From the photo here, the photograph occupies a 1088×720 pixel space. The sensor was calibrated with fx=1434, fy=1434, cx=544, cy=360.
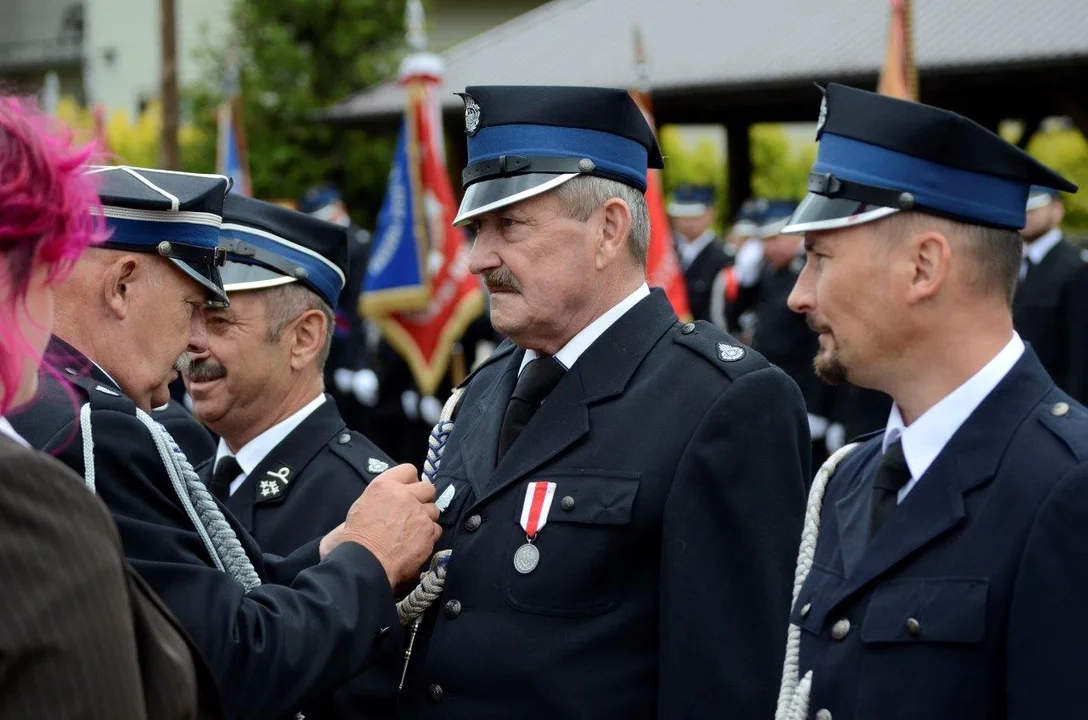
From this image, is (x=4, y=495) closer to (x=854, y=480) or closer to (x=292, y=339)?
(x=854, y=480)

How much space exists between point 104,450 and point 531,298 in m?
0.99

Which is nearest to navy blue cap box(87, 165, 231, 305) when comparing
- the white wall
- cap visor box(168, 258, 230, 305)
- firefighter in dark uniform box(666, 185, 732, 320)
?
cap visor box(168, 258, 230, 305)

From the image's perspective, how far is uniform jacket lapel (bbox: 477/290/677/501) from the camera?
3.07 meters

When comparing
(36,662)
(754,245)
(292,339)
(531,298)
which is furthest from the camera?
(754,245)

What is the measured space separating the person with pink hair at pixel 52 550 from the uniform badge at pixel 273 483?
1711 millimetres

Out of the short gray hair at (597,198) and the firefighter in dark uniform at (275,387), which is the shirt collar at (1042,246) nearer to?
the firefighter in dark uniform at (275,387)

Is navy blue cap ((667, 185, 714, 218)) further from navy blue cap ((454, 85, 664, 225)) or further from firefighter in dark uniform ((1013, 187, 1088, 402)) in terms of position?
navy blue cap ((454, 85, 664, 225))

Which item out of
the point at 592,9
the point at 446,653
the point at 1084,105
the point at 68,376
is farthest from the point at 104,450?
the point at 592,9

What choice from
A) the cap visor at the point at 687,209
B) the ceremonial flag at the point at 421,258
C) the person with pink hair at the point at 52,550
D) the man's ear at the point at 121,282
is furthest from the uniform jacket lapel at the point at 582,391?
the cap visor at the point at 687,209

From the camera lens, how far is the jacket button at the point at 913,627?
233cm

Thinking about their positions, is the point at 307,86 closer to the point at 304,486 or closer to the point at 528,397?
the point at 304,486

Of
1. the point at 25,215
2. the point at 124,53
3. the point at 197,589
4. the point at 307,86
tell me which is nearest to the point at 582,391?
the point at 197,589

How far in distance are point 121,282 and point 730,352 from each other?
1.26m

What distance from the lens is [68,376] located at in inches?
107
